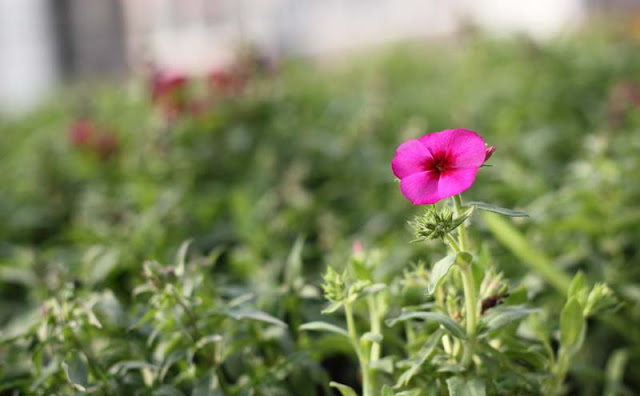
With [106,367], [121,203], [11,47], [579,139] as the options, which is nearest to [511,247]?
[106,367]

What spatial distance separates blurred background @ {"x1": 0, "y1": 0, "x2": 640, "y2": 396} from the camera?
4.62 ft

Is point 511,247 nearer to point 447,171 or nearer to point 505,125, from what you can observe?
point 447,171

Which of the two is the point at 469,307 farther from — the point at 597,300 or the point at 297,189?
the point at 297,189

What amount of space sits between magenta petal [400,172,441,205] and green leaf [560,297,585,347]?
33 centimetres

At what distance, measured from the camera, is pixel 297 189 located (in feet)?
6.78

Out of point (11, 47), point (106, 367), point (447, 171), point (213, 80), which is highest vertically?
point (447, 171)

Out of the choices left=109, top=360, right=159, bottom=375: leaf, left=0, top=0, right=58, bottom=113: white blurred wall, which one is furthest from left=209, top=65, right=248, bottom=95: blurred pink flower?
left=0, top=0, right=58, bottom=113: white blurred wall

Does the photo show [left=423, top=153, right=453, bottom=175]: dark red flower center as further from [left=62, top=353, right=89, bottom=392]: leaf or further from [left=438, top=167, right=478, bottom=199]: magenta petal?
[left=62, top=353, right=89, bottom=392]: leaf

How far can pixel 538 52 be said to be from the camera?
8.93 feet

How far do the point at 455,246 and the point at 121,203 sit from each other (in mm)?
1485

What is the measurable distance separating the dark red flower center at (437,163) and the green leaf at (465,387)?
32 centimetres

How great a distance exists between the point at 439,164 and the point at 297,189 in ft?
3.79

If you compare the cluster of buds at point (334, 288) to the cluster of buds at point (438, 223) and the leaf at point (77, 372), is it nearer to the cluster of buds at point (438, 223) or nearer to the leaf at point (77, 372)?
the cluster of buds at point (438, 223)

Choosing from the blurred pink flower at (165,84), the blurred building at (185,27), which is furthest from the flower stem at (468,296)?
the blurred building at (185,27)
